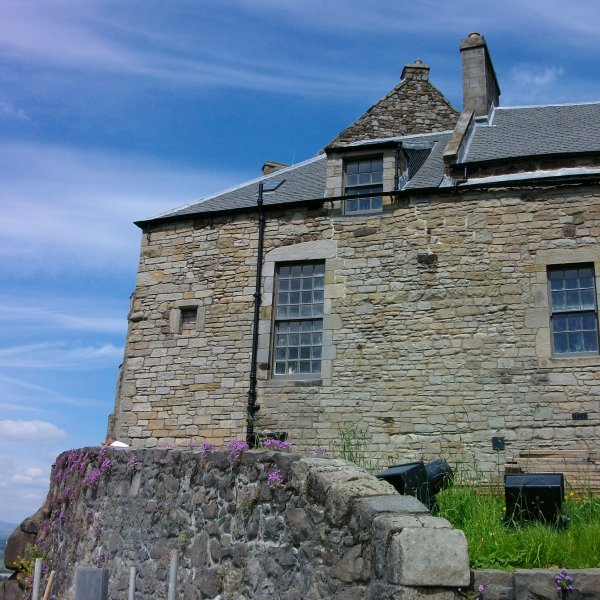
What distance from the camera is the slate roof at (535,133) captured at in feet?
40.7

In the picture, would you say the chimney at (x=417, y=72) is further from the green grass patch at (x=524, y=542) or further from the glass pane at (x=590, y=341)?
the green grass patch at (x=524, y=542)

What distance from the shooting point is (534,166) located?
12.0 meters

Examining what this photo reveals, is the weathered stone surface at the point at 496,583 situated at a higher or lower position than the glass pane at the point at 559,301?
lower

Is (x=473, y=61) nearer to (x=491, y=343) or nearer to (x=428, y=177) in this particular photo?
(x=428, y=177)

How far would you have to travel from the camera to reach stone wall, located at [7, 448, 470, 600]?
4.54 metres

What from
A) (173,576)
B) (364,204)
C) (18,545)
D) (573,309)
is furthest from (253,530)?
(364,204)

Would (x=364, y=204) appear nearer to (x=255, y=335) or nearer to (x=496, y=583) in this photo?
(x=255, y=335)

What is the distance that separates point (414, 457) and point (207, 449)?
5005 millimetres

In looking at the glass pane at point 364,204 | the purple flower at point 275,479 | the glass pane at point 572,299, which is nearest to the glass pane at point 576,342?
the glass pane at point 572,299

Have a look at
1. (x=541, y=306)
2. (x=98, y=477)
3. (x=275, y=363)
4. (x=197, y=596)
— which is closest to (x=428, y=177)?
(x=541, y=306)

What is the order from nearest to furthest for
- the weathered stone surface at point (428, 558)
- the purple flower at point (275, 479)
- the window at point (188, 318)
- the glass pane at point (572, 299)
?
the weathered stone surface at point (428, 558), the purple flower at point (275, 479), the glass pane at point (572, 299), the window at point (188, 318)

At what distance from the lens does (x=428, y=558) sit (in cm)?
445

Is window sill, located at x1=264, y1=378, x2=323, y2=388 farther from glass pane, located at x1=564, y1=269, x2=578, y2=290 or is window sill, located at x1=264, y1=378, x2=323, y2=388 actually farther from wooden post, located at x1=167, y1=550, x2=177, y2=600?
wooden post, located at x1=167, y1=550, x2=177, y2=600

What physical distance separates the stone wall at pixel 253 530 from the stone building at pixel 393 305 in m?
3.78
